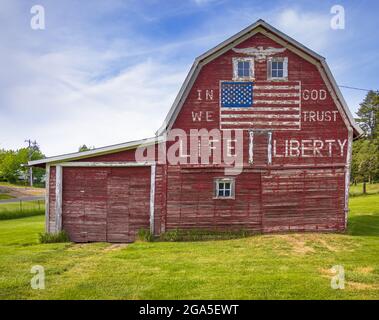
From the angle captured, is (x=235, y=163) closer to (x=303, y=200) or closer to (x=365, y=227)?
(x=303, y=200)

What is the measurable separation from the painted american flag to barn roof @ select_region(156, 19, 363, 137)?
1209 mm

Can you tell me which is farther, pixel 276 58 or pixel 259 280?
pixel 276 58

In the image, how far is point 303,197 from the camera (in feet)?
47.3

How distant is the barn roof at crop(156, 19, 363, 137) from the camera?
14.1 metres

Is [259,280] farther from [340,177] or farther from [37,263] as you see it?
[340,177]

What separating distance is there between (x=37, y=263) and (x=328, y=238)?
393 inches

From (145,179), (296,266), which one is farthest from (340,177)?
(145,179)

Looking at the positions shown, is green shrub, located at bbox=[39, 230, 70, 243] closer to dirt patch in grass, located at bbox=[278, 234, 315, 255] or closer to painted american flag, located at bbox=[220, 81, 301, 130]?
painted american flag, located at bbox=[220, 81, 301, 130]

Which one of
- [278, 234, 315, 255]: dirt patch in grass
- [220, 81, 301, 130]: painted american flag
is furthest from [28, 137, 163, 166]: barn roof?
[278, 234, 315, 255]: dirt patch in grass

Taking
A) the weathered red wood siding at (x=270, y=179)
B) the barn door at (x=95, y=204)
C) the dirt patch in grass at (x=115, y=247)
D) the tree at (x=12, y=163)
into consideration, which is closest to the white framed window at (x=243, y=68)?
the weathered red wood siding at (x=270, y=179)

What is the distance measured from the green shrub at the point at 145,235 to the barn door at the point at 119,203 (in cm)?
66

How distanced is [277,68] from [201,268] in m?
9.09

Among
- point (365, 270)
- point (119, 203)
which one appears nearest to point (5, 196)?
point (119, 203)

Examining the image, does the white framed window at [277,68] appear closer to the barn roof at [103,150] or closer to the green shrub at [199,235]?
the barn roof at [103,150]
